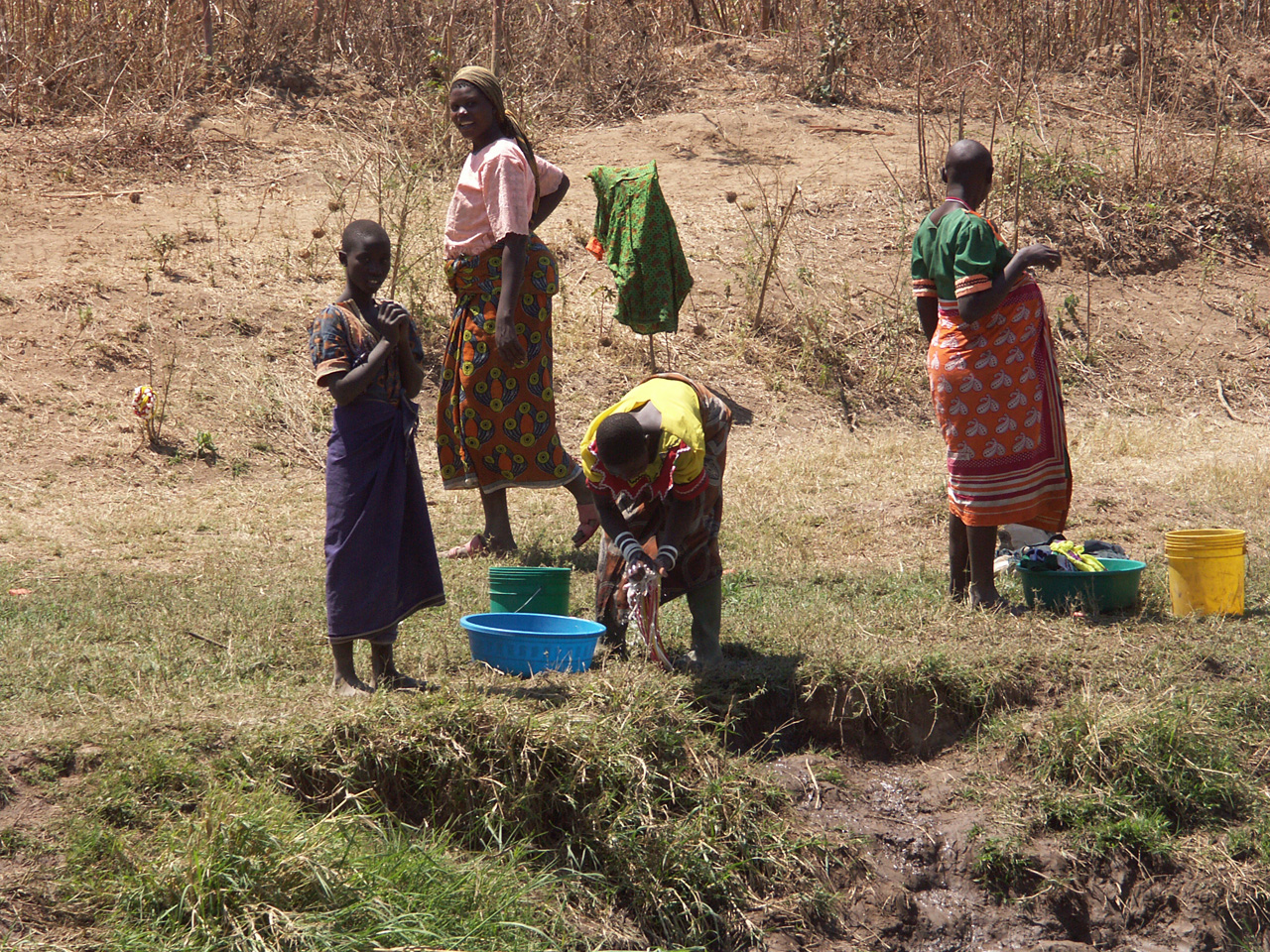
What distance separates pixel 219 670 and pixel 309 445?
3865 millimetres

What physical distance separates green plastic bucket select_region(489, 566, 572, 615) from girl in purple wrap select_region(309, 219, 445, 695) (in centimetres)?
63

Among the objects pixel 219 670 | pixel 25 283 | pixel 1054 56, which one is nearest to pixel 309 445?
pixel 25 283

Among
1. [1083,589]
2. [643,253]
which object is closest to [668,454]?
[1083,589]

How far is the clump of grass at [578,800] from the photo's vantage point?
3.29 meters

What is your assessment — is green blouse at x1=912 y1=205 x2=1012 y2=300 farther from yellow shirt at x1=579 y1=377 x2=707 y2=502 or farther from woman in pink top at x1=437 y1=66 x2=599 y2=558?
woman in pink top at x1=437 y1=66 x2=599 y2=558

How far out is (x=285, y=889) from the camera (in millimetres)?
2871

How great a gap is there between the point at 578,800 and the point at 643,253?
5795 millimetres

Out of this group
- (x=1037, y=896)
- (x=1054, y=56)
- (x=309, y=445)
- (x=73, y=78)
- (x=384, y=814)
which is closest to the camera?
(x=384, y=814)

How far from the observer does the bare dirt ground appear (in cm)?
729

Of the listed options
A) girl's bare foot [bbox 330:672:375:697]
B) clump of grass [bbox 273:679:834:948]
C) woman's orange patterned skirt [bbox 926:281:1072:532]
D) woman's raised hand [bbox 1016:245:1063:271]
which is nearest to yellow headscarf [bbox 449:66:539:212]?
woman's orange patterned skirt [bbox 926:281:1072:532]

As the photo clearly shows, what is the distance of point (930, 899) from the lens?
357 centimetres

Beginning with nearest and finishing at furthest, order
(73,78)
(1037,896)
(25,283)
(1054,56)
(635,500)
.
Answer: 1. (1037,896)
2. (635,500)
3. (25,283)
4. (73,78)
5. (1054,56)

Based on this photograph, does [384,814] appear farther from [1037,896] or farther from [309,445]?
[309,445]

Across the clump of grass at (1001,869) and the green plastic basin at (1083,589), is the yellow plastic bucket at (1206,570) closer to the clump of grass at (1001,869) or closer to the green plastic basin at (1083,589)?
the green plastic basin at (1083,589)
